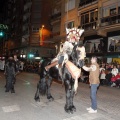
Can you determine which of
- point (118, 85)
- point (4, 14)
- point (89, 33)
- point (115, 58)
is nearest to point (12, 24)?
point (4, 14)

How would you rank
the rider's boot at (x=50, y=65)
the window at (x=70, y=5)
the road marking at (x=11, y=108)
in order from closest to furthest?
the road marking at (x=11, y=108)
the rider's boot at (x=50, y=65)
the window at (x=70, y=5)

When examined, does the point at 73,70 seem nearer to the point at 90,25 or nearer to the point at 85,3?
the point at 90,25

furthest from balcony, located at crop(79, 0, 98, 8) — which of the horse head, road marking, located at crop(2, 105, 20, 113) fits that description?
road marking, located at crop(2, 105, 20, 113)

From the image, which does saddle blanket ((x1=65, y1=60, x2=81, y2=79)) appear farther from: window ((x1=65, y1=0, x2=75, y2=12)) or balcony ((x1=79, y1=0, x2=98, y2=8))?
window ((x1=65, y1=0, x2=75, y2=12))

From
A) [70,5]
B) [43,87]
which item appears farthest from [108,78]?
[70,5]

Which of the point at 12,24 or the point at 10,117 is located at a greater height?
the point at 12,24

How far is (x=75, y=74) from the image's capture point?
7.35 metres

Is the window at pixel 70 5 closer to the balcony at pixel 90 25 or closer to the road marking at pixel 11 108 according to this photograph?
the balcony at pixel 90 25

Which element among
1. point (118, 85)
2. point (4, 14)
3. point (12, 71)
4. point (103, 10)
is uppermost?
point (4, 14)

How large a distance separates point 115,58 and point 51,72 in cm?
1681

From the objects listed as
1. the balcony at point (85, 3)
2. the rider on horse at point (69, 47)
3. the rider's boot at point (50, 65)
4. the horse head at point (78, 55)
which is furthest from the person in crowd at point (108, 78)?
the balcony at point (85, 3)

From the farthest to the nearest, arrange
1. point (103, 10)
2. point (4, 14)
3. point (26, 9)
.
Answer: point (4, 14)
point (26, 9)
point (103, 10)

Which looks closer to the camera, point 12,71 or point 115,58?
point 12,71

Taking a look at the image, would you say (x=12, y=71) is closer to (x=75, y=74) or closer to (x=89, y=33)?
(x=75, y=74)
